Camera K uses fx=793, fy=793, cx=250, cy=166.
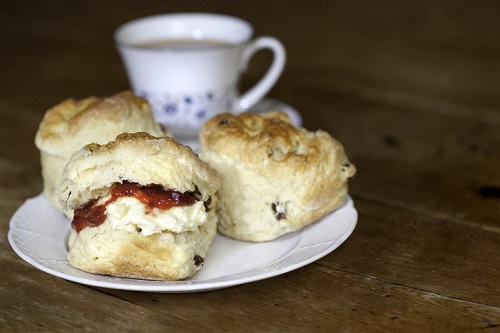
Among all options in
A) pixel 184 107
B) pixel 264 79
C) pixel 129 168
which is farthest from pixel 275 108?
pixel 129 168

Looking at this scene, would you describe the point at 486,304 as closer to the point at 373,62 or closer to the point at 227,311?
the point at 227,311

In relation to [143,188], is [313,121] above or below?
below

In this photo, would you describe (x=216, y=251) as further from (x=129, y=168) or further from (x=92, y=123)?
(x=92, y=123)

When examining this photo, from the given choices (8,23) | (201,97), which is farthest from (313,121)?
(8,23)

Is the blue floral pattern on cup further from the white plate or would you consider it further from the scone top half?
the scone top half

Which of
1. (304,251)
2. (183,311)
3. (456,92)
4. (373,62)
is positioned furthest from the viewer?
(373,62)

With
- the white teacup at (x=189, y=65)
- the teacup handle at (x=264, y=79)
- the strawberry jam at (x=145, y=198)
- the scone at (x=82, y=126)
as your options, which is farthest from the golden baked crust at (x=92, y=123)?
the teacup handle at (x=264, y=79)

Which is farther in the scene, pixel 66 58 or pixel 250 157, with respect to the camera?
pixel 66 58
